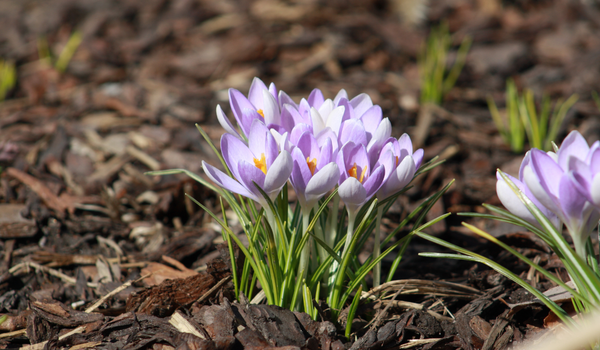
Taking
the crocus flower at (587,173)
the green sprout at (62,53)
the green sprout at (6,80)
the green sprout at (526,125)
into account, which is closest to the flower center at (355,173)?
the crocus flower at (587,173)

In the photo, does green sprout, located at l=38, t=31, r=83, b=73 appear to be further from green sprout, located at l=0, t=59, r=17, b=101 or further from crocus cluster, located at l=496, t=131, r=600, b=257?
crocus cluster, located at l=496, t=131, r=600, b=257

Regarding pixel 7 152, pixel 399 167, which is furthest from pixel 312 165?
pixel 7 152

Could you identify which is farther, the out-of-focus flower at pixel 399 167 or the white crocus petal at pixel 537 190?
the out-of-focus flower at pixel 399 167

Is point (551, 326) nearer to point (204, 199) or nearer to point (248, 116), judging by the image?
point (248, 116)

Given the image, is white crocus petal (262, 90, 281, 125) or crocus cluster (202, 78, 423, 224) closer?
crocus cluster (202, 78, 423, 224)

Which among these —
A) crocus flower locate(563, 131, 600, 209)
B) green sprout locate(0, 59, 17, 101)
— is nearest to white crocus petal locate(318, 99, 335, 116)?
crocus flower locate(563, 131, 600, 209)

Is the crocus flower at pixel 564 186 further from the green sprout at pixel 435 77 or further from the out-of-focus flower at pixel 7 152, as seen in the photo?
the out-of-focus flower at pixel 7 152
